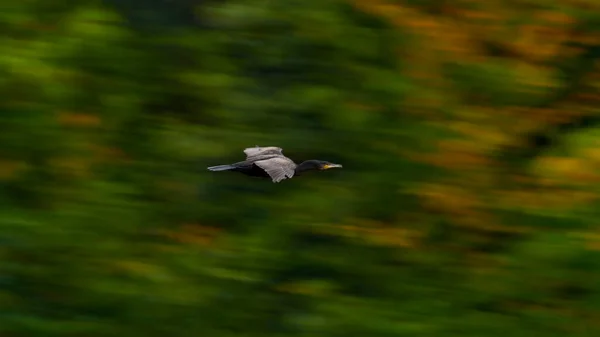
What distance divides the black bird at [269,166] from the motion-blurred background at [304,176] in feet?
2.16

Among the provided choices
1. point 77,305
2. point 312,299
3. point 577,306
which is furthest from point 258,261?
point 577,306

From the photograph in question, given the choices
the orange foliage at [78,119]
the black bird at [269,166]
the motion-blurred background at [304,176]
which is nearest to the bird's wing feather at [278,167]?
the black bird at [269,166]

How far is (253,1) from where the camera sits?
21.6 ft

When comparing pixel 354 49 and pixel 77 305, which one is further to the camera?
pixel 354 49

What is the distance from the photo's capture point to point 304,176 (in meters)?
6.04

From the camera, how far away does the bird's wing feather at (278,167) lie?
16.5 ft

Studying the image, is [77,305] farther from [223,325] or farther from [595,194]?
[595,194]

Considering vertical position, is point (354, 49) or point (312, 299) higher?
point (354, 49)

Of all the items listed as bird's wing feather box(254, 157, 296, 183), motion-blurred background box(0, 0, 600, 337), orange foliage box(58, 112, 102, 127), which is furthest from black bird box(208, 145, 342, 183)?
orange foliage box(58, 112, 102, 127)

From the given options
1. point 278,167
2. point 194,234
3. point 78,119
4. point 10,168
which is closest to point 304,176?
point 194,234

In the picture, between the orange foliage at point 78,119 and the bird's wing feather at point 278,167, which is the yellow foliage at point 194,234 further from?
the bird's wing feather at point 278,167

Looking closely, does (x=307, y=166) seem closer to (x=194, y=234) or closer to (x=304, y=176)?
(x=304, y=176)

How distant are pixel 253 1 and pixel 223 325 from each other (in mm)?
1614

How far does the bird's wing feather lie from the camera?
5016mm
